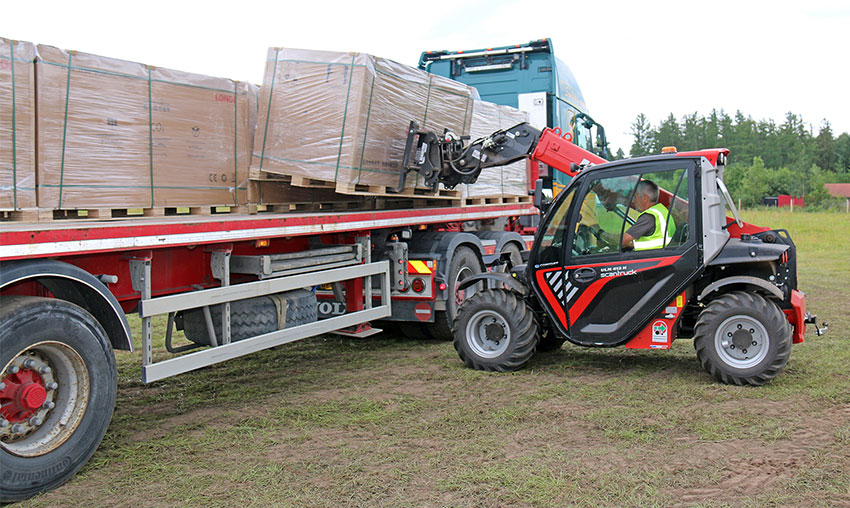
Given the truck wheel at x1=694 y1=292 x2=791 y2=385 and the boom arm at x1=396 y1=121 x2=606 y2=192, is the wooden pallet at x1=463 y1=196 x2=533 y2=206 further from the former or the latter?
the truck wheel at x1=694 y1=292 x2=791 y2=385

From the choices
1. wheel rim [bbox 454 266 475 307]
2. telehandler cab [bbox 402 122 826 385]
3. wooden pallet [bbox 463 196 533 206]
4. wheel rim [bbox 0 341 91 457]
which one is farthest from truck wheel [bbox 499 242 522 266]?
wheel rim [bbox 0 341 91 457]

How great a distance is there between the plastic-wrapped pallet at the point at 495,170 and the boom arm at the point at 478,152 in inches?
45.9

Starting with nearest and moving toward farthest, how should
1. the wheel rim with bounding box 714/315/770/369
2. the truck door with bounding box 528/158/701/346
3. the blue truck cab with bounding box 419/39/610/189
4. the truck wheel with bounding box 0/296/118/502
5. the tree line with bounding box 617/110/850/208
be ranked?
1. the truck wheel with bounding box 0/296/118/502
2. the wheel rim with bounding box 714/315/770/369
3. the truck door with bounding box 528/158/701/346
4. the blue truck cab with bounding box 419/39/610/189
5. the tree line with bounding box 617/110/850/208

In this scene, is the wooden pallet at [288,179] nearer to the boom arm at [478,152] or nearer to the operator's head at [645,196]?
the boom arm at [478,152]

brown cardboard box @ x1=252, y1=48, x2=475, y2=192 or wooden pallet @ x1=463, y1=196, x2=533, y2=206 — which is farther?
wooden pallet @ x1=463, y1=196, x2=533, y2=206

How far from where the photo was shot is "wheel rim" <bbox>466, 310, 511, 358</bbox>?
258 inches

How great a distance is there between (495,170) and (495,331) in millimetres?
3315

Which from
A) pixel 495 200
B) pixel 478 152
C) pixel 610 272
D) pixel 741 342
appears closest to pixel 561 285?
pixel 610 272

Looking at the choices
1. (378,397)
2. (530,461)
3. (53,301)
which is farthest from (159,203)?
(530,461)

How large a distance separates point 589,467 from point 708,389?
2040 mm

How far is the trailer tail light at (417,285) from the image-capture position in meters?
7.79

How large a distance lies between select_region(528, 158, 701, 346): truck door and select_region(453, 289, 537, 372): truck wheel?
27 cm

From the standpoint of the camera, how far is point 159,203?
581 cm

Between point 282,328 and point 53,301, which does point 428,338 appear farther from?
point 53,301
